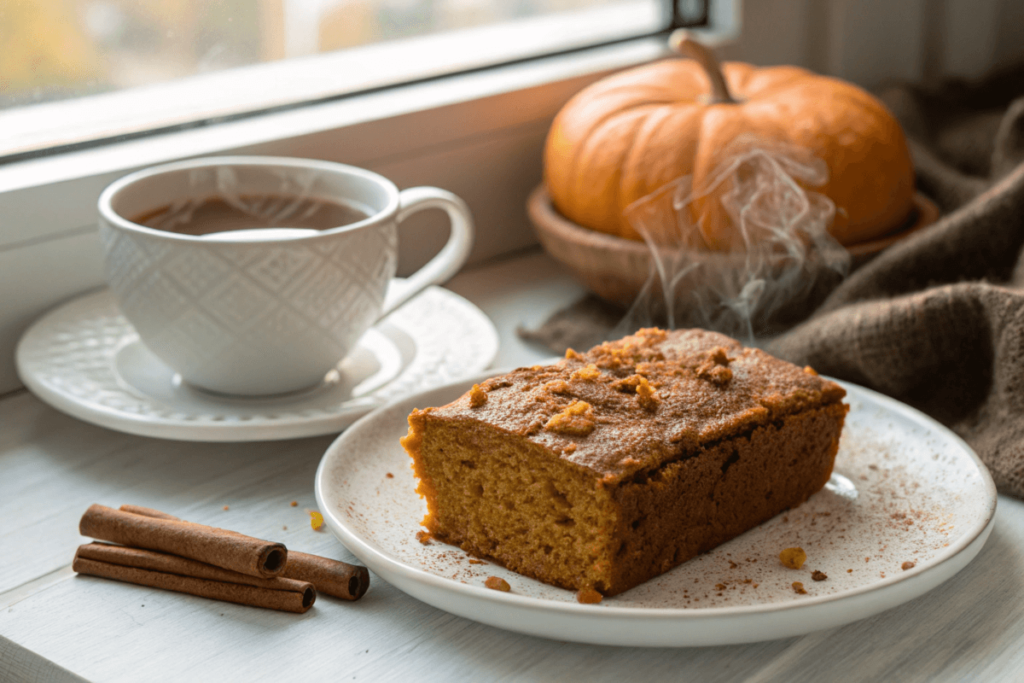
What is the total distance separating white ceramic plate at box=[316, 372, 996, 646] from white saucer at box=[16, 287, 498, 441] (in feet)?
0.25

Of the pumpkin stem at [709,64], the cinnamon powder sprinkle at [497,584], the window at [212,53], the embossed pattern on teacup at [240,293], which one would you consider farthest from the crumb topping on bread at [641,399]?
the window at [212,53]

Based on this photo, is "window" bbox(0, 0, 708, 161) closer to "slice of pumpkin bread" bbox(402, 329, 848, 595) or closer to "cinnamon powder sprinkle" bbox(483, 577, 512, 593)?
"slice of pumpkin bread" bbox(402, 329, 848, 595)

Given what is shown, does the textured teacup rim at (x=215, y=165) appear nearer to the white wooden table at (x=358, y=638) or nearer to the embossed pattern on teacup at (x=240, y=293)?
the embossed pattern on teacup at (x=240, y=293)

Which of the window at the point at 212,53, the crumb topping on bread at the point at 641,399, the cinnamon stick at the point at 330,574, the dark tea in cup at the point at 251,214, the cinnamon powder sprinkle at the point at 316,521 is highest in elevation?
the window at the point at 212,53

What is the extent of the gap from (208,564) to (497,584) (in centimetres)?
22

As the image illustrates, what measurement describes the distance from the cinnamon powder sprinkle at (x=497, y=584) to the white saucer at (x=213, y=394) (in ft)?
0.90

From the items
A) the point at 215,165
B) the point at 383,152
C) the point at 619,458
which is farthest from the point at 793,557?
the point at 383,152

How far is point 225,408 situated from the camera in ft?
3.23

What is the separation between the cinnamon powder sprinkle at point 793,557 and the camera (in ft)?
2.50

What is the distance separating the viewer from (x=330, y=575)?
2.47 ft

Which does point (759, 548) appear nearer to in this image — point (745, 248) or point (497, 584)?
point (497, 584)

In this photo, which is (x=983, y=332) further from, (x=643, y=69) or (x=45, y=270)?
(x=45, y=270)

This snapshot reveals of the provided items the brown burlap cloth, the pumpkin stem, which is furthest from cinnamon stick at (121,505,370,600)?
the pumpkin stem

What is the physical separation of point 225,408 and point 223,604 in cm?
28
